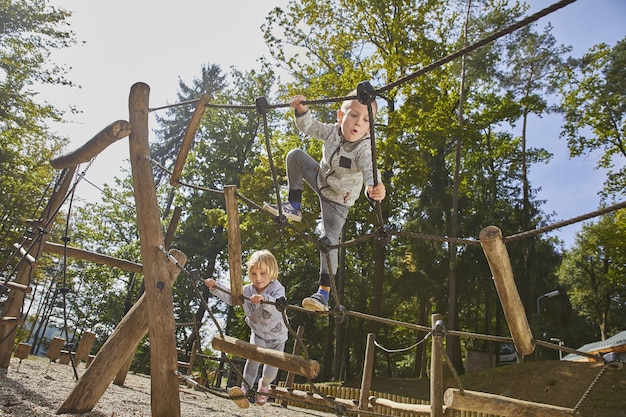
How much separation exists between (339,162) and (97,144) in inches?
78.0

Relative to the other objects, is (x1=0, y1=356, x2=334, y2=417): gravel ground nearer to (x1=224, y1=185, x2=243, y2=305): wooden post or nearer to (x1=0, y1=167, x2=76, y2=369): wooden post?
(x1=0, y1=167, x2=76, y2=369): wooden post

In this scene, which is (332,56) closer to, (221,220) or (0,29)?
(221,220)

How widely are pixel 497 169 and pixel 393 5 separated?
1013cm

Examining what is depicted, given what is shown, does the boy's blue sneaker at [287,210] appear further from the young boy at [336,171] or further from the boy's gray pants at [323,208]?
the boy's gray pants at [323,208]

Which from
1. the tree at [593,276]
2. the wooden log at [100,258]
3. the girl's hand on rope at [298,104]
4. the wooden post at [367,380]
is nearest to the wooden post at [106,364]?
the girl's hand on rope at [298,104]

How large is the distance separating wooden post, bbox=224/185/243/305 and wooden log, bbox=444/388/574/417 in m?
1.56

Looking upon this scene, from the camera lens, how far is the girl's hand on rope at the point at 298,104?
2.97 m

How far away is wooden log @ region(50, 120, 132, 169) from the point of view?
3.50 m

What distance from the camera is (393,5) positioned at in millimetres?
14156

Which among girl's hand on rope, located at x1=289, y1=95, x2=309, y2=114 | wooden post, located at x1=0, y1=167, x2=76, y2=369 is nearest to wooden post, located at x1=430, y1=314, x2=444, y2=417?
girl's hand on rope, located at x1=289, y1=95, x2=309, y2=114

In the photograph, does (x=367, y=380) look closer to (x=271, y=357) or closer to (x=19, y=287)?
(x=271, y=357)

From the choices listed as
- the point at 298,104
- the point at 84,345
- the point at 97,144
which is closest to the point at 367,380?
the point at 97,144

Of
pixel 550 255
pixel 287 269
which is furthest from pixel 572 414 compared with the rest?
pixel 550 255

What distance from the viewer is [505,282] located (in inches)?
83.7
